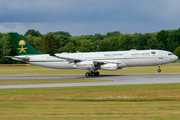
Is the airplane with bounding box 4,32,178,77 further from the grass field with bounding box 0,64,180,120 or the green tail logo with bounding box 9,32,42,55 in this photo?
the grass field with bounding box 0,64,180,120

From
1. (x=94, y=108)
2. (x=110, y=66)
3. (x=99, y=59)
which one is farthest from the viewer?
(x=99, y=59)

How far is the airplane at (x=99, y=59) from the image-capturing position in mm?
39844

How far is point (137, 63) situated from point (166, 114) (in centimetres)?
2914

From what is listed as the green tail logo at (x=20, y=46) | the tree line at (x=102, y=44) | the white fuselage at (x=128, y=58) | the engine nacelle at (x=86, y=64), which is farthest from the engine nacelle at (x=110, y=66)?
the tree line at (x=102, y=44)

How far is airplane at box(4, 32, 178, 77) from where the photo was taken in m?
39.8

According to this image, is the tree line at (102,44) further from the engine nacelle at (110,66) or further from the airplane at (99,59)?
the engine nacelle at (110,66)

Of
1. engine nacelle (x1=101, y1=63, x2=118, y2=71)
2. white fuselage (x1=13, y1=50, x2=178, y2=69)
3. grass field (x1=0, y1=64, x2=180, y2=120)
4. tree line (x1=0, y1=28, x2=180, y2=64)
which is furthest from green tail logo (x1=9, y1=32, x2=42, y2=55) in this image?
tree line (x1=0, y1=28, x2=180, y2=64)

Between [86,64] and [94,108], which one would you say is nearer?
[94,108]

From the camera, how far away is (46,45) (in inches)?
5320

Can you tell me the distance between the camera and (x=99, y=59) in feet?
139

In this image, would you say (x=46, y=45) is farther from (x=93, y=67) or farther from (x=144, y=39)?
(x=93, y=67)

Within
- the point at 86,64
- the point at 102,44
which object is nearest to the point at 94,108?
the point at 86,64

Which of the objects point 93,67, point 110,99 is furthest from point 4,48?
point 110,99

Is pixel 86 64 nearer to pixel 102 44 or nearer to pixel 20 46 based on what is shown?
pixel 20 46
